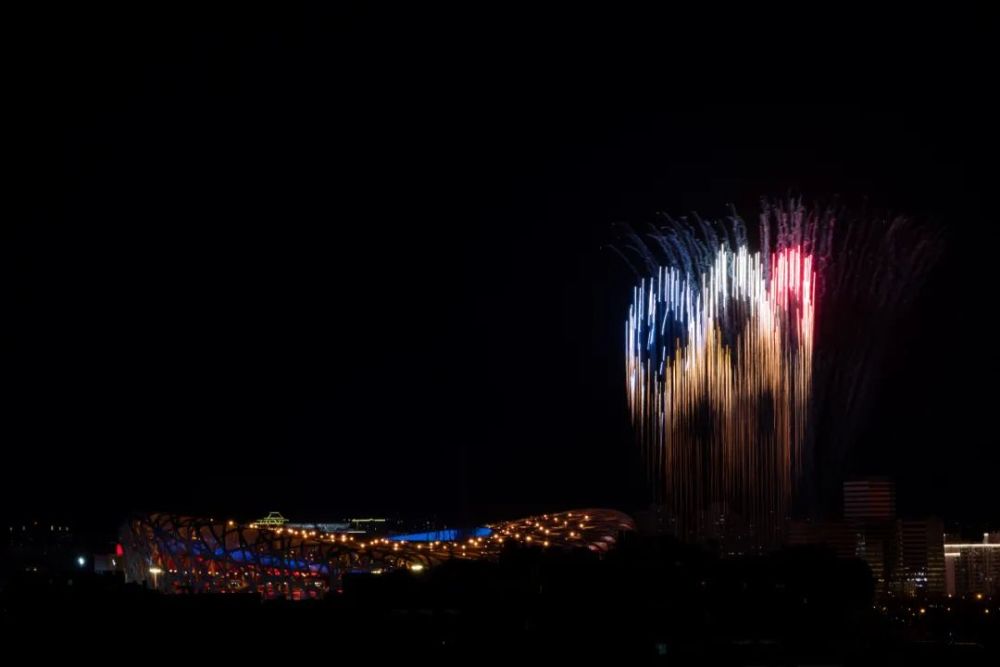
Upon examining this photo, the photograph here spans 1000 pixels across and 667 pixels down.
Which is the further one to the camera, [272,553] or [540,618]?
[272,553]

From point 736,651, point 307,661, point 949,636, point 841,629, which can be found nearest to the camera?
point 307,661

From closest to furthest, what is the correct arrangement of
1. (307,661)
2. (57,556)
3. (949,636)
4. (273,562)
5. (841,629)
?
(307,661), (841,629), (949,636), (273,562), (57,556)

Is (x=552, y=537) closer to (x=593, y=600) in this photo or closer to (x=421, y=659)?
(x=593, y=600)

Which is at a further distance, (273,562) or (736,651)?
(273,562)

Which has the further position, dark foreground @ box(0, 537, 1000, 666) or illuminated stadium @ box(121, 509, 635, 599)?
illuminated stadium @ box(121, 509, 635, 599)

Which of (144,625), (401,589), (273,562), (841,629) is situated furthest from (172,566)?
(841,629)

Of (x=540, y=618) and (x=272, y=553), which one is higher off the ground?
(x=272, y=553)

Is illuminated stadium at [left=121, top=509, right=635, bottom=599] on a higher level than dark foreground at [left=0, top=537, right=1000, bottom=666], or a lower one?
higher

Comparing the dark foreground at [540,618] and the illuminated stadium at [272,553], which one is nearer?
the dark foreground at [540,618]
